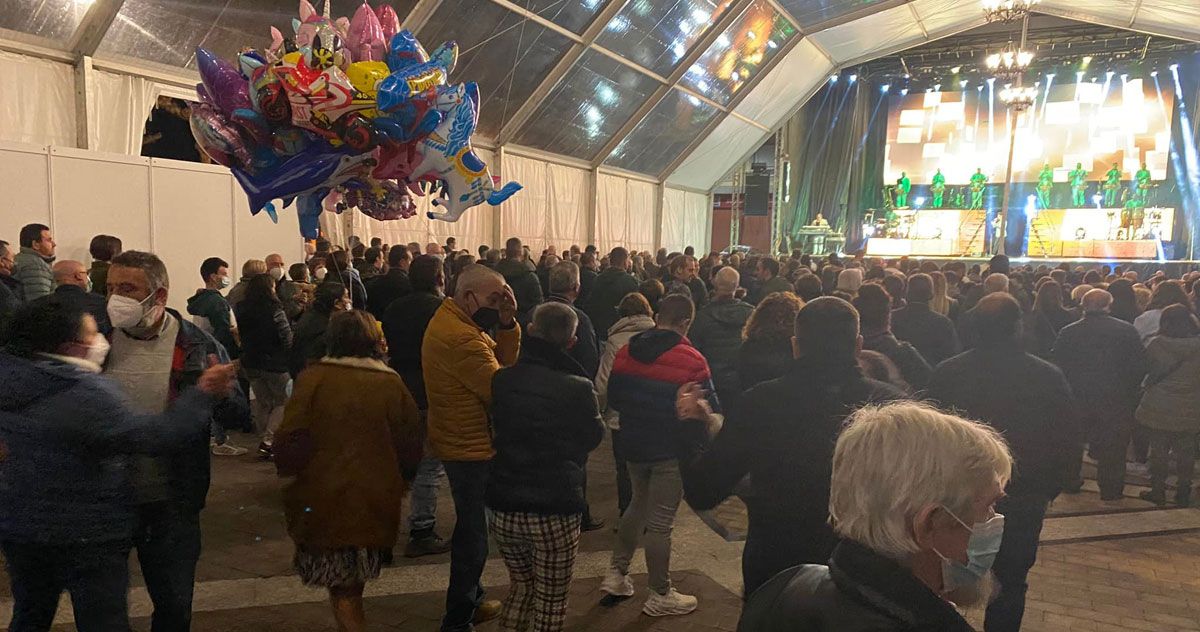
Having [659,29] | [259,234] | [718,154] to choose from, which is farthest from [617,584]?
[718,154]

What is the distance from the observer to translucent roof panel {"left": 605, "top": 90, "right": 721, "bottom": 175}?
52.6 feet

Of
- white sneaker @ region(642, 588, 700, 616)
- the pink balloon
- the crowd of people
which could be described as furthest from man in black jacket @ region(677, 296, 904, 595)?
the pink balloon

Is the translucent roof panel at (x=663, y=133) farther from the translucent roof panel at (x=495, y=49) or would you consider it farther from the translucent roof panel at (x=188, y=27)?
the translucent roof panel at (x=188, y=27)

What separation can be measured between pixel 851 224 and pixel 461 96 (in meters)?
22.1

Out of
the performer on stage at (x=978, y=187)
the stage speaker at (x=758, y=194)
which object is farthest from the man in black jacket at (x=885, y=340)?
the performer on stage at (x=978, y=187)

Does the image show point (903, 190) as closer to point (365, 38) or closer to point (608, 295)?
point (608, 295)

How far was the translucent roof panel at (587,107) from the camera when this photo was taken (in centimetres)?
1352

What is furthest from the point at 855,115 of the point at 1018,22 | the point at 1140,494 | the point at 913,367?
→ the point at 913,367

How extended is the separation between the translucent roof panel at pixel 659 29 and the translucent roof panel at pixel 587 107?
0.34 m

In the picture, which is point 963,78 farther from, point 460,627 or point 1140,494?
point 460,627

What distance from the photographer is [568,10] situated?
1209 cm

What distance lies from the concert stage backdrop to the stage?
3.74 feet

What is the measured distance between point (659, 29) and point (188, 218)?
9.29 metres

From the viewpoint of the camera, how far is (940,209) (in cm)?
2289
